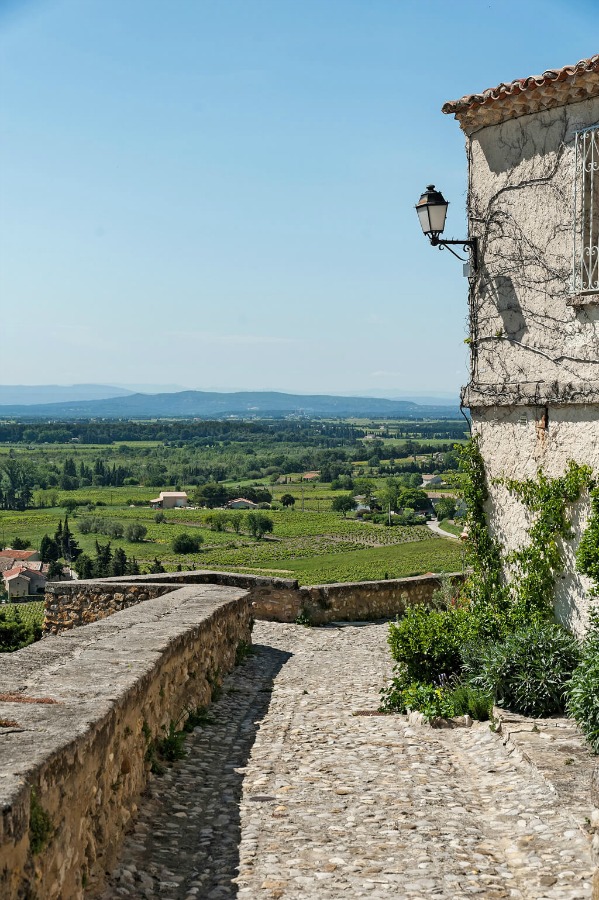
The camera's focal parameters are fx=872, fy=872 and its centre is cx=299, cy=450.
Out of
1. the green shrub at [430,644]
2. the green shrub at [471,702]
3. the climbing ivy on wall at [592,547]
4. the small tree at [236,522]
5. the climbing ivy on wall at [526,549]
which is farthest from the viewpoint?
the small tree at [236,522]

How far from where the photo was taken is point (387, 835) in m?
4.80

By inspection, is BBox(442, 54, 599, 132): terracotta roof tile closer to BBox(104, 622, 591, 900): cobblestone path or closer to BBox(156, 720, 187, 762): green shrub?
BBox(104, 622, 591, 900): cobblestone path

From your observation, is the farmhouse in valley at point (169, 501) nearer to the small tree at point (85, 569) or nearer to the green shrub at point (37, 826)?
the small tree at point (85, 569)

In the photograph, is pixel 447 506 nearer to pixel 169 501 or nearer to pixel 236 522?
pixel 236 522

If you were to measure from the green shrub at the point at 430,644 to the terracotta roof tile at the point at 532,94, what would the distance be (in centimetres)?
481

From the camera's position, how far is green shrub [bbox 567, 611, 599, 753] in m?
5.84

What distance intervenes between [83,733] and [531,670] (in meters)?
4.15

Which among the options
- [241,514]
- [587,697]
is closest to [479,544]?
[587,697]

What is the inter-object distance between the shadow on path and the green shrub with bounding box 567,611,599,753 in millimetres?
2363

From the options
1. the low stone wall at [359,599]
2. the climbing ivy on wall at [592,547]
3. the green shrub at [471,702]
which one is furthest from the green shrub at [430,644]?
the low stone wall at [359,599]

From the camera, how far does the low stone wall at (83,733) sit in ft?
10.8

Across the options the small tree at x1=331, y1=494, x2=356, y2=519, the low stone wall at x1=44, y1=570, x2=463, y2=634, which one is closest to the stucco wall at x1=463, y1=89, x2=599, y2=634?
the low stone wall at x1=44, y1=570, x2=463, y2=634

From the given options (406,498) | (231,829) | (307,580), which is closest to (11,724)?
(231,829)

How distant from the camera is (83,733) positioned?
3984mm
